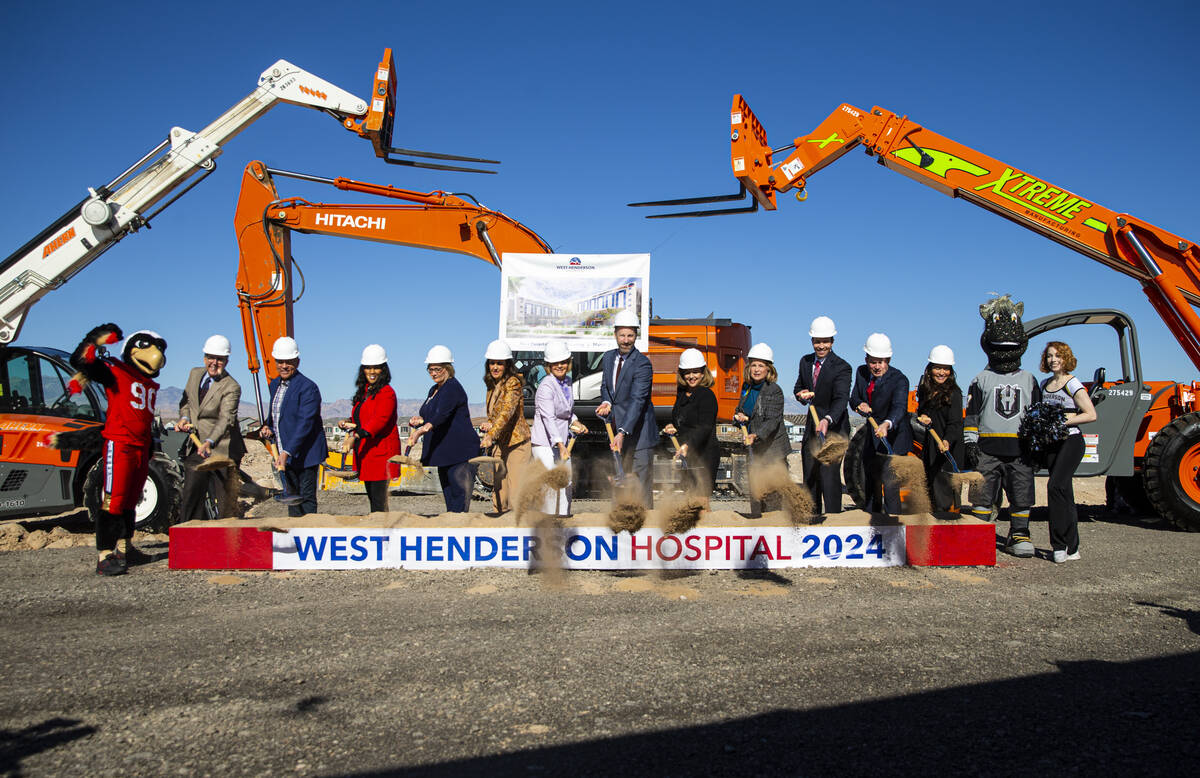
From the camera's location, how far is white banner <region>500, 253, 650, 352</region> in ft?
33.0

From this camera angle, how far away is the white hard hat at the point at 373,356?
281 inches

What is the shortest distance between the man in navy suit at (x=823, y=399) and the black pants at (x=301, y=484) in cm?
445

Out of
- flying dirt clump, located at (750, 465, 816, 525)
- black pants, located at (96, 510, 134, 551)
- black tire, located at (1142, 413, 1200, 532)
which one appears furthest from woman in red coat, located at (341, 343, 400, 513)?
black tire, located at (1142, 413, 1200, 532)

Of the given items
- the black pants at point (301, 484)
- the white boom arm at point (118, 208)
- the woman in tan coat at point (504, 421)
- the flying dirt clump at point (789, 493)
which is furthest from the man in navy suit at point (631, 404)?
the white boom arm at point (118, 208)

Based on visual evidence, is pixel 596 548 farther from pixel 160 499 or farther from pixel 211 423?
pixel 160 499

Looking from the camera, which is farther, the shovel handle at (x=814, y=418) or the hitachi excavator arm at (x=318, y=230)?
the hitachi excavator arm at (x=318, y=230)

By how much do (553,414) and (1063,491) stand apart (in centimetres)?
437

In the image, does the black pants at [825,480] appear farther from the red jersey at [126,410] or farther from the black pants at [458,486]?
the red jersey at [126,410]

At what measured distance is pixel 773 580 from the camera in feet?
19.2

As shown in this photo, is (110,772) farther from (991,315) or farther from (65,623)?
(991,315)

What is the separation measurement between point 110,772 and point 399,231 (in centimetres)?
951

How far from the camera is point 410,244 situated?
1167 cm

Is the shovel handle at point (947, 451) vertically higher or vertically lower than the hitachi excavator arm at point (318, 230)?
lower

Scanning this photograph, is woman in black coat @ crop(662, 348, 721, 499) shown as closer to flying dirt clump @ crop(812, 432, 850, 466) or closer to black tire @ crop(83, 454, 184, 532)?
flying dirt clump @ crop(812, 432, 850, 466)
